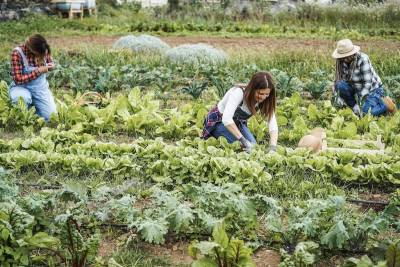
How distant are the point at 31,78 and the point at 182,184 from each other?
117 inches

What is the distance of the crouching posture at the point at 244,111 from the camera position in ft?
18.4

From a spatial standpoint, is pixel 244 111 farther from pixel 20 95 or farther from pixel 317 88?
pixel 20 95

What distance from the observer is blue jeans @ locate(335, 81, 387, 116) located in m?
7.54

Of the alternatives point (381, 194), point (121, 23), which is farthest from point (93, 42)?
point (381, 194)

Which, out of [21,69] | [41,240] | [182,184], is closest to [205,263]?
[41,240]

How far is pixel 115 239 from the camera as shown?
175 inches

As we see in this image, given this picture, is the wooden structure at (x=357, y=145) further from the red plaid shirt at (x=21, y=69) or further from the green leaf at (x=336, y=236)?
the red plaid shirt at (x=21, y=69)

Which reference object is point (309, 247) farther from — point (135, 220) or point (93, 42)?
point (93, 42)

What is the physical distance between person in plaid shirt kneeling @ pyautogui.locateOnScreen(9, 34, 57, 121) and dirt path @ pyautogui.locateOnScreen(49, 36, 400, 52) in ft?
21.3

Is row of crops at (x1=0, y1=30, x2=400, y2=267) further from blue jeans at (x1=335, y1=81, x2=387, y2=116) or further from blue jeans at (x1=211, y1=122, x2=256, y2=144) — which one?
blue jeans at (x1=335, y1=81, x2=387, y2=116)

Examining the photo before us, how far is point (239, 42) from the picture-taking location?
15.2 meters

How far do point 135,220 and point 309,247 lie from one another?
125cm

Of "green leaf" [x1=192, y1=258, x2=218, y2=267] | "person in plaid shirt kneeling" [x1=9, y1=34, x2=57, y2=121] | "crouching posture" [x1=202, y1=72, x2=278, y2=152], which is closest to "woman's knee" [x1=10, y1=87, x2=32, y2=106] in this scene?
"person in plaid shirt kneeling" [x1=9, y1=34, x2=57, y2=121]

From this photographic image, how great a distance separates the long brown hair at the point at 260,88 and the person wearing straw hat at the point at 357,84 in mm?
1872
